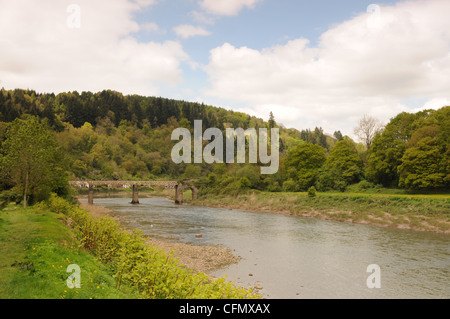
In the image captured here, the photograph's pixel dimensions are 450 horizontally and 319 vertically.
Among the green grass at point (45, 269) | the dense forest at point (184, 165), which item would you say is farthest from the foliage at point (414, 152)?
the green grass at point (45, 269)

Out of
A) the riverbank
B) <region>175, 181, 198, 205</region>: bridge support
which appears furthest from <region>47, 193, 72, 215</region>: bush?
<region>175, 181, 198, 205</region>: bridge support

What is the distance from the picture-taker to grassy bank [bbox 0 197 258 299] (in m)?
11.3

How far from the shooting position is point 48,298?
34.9ft

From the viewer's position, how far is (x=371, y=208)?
54.3m

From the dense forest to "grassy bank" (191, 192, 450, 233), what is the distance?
24.2 feet

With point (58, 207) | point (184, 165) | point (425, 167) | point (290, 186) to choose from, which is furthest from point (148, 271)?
point (184, 165)

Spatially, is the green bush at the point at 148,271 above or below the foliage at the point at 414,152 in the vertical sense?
below

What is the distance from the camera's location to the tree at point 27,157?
37.0 metres

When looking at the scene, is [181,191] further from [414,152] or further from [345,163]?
[414,152]

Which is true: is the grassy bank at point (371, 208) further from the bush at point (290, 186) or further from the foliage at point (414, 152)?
the bush at point (290, 186)

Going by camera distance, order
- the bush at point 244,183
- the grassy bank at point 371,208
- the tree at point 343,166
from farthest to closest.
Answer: the bush at point 244,183, the tree at point 343,166, the grassy bank at point 371,208

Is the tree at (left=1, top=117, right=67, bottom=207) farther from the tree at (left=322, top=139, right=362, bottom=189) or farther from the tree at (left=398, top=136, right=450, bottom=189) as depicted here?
the tree at (left=322, top=139, right=362, bottom=189)
